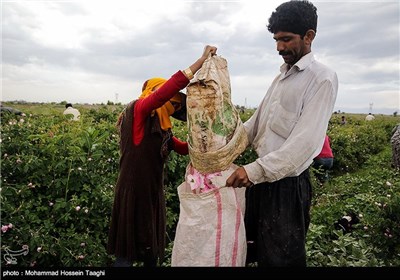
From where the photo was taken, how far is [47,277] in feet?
8.30

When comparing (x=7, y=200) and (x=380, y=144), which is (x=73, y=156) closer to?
(x=7, y=200)

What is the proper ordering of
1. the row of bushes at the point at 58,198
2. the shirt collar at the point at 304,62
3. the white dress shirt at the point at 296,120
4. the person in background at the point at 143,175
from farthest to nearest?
the row of bushes at the point at 58,198, the person in background at the point at 143,175, the shirt collar at the point at 304,62, the white dress shirt at the point at 296,120

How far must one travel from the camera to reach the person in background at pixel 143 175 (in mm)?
2488

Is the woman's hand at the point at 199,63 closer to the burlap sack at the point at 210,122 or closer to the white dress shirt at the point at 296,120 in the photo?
the burlap sack at the point at 210,122

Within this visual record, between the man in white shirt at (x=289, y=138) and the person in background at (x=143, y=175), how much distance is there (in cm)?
62

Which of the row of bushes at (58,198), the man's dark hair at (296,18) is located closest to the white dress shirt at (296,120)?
the man's dark hair at (296,18)

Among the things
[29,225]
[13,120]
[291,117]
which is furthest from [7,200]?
[291,117]

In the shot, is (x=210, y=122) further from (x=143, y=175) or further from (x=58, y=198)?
(x=58, y=198)

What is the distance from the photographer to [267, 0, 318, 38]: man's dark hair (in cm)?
206

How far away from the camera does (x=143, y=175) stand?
8.41ft

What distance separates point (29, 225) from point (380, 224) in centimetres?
282

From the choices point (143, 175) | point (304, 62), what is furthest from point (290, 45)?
point (143, 175)

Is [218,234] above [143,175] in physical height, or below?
below

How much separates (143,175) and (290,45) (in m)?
1.20
